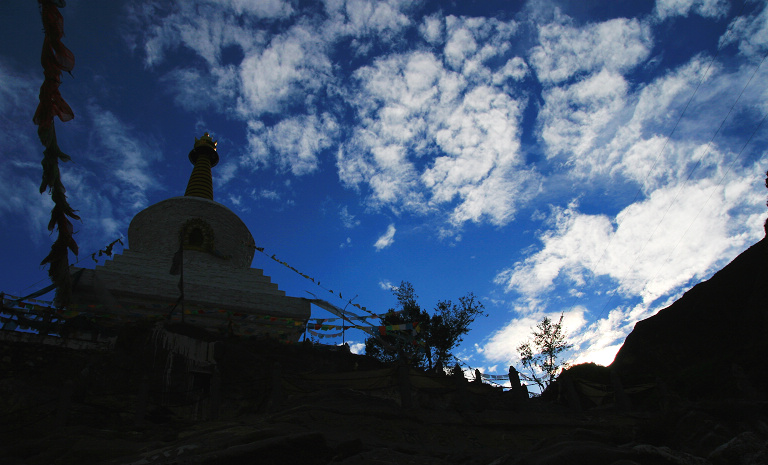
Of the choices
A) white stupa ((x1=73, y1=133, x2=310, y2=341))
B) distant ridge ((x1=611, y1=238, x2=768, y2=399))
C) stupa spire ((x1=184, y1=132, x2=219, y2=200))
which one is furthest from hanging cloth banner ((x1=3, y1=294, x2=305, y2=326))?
distant ridge ((x1=611, y1=238, x2=768, y2=399))

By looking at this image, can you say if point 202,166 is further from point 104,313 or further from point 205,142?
point 104,313

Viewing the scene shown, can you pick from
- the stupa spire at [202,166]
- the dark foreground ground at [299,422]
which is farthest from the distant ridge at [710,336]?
the stupa spire at [202,166]

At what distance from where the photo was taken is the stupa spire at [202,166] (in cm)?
2745

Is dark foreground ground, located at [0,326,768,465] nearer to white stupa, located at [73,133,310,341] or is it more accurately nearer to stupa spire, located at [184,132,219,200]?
white stupa, located at [73,133,310,341]

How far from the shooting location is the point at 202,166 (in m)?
29.4

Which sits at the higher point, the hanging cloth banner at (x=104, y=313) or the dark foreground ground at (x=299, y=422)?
the hanging cloth banner at (x=104, y=313)

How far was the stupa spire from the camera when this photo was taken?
27.5m

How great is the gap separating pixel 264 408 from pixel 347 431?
421cm

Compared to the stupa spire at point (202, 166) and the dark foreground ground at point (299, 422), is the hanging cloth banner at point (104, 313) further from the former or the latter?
the stupa spire at point (202, 166)

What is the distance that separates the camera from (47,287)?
14172 millimetres

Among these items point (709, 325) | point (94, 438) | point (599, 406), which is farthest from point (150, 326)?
point (709, 325)

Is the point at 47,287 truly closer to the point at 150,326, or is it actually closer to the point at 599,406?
the point at 150,326

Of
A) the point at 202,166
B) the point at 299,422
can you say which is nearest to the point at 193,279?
the point at 202,166

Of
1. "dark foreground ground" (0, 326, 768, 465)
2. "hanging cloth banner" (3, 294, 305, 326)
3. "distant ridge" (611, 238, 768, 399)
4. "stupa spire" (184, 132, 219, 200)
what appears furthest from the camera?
"stupa spire" (184, 132, 219, 200)
